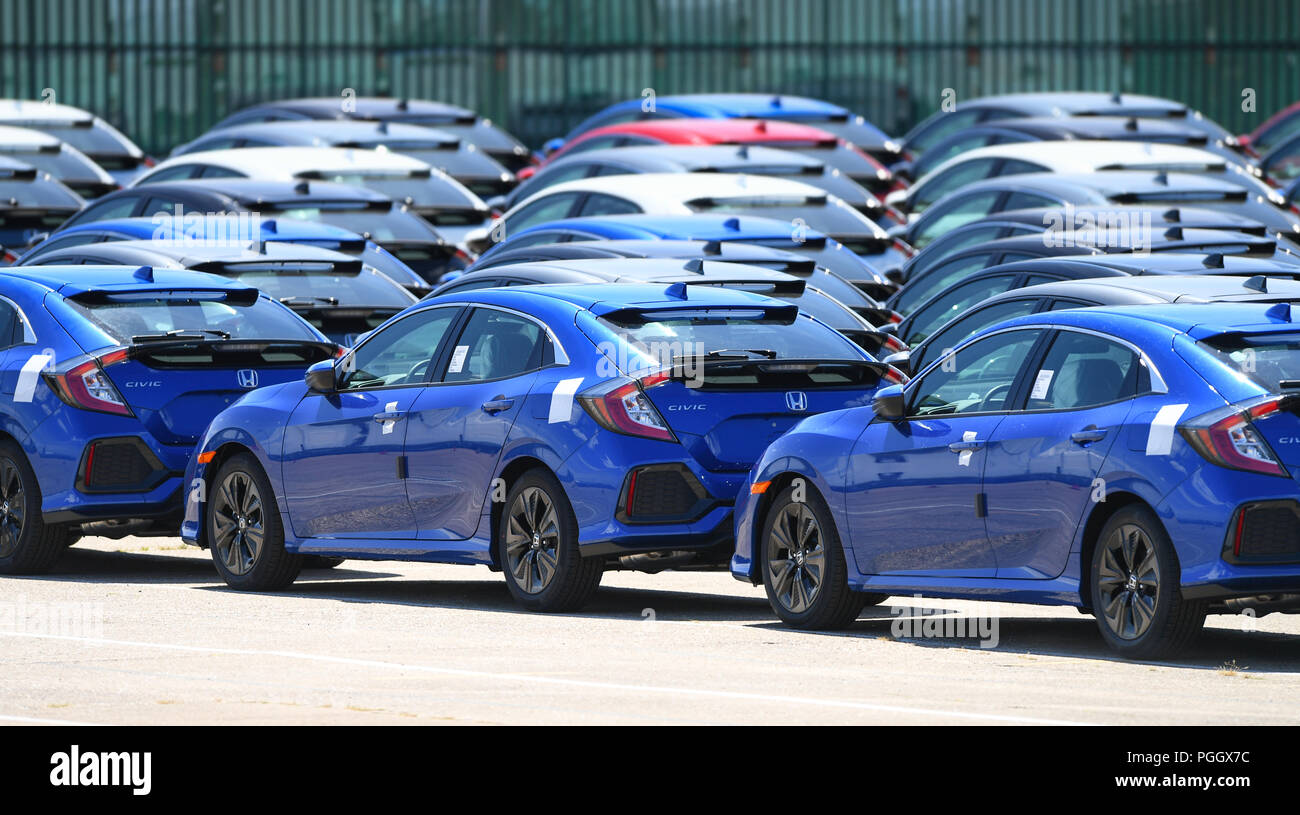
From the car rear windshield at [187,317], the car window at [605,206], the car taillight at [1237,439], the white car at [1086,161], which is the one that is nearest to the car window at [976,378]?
the car taillight at [1237,439]

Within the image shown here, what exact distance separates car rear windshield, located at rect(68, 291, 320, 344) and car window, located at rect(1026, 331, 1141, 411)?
531 cm

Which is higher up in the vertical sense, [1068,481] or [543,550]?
[1068,481]

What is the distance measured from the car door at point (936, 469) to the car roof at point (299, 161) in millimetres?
10644

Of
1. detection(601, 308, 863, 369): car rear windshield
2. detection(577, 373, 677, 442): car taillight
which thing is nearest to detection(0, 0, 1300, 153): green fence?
detection(601, 308, 863, 369): car rear windshield

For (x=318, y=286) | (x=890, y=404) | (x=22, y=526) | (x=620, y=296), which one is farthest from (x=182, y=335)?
(x=890, y=404)

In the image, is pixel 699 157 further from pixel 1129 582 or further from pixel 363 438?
pixel 1129 582

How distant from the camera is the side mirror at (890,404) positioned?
11.9 meters

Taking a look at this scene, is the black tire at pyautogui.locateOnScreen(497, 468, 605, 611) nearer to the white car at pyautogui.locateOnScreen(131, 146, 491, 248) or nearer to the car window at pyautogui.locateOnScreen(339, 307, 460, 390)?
the car window at pyautogui.locateOnScreen(339, 307, 460, 390)

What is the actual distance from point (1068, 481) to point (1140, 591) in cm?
55

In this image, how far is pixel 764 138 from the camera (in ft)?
77.9

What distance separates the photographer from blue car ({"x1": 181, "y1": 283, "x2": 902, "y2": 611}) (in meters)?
12.4

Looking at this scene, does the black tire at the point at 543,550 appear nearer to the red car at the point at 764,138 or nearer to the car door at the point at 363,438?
the car door at the point at 363,438
